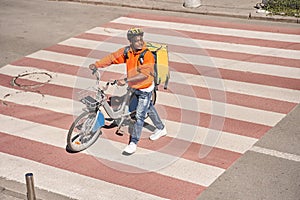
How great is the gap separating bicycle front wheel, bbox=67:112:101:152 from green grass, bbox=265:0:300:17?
27.1 ft

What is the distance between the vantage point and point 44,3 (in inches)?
797

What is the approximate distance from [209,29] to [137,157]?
715cm

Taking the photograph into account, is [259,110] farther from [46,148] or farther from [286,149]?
[46,148]

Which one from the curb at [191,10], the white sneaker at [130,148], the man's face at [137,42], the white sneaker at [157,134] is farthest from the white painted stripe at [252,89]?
the curb at [191,10]

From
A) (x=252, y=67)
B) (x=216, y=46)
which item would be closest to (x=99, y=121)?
(x=252, y=67)

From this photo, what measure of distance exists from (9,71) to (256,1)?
7988 mm

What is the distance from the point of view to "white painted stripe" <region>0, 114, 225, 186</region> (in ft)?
31.3

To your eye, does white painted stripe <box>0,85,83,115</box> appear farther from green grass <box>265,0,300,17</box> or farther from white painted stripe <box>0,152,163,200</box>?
green grass <box>265,0,300,17</box>

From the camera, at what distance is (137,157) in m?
10.2

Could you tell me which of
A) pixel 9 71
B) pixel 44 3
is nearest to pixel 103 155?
pixel 9 71

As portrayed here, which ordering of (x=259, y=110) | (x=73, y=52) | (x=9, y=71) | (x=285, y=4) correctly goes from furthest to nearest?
1. (x=285, y=4)
2. (x=73, y=52)
3. (x=9, y=71)
4. (x=259, y=110)

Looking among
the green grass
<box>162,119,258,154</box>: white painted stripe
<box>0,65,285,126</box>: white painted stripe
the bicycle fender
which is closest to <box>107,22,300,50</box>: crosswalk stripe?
the green grass

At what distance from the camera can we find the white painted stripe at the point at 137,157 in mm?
9531

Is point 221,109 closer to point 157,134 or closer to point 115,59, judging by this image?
point 157,134
